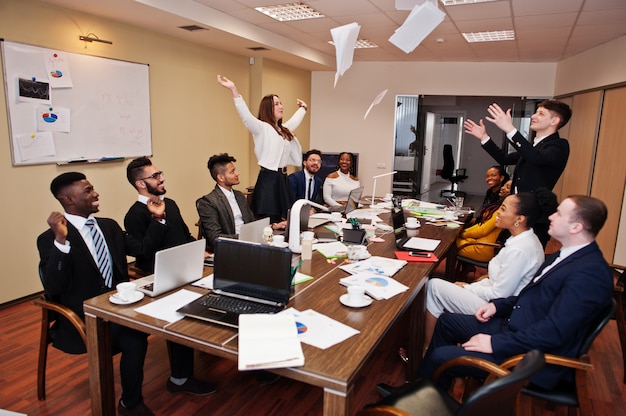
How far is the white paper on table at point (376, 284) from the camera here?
6.67 ft

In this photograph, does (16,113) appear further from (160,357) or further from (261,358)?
(261,358)

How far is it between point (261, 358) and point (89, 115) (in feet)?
11.4

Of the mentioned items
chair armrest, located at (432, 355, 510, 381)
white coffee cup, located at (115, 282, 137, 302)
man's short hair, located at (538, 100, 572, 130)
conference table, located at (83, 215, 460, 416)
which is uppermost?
man's short hair, located at (538, 100, 572, 130)

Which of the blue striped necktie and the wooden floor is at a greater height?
the blue striped necktie

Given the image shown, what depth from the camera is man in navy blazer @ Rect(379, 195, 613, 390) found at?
1715 millimetres

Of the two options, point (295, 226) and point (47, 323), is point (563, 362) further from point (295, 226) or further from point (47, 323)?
point (47, 323)

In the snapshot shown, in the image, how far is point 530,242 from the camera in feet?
7.71

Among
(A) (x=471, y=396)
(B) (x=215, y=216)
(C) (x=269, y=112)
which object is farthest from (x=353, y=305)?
(C) (x=269, y=112)

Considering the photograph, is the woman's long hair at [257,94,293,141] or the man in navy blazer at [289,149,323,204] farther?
the man in navy blazer at [289,149,323,204]

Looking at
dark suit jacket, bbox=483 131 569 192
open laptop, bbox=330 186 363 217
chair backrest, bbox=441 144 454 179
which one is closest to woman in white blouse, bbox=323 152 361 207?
open laptop, bbox=330 186 363 217

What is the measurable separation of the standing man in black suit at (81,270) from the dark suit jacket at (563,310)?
1737 mm

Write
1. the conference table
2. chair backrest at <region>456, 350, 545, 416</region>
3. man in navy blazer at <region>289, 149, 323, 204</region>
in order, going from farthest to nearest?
1. man in navy blazer at <region>289, 149, 323, 204</region>
2. the conference table
3. chair backrest at <region>456, 350, 545, 416</region>

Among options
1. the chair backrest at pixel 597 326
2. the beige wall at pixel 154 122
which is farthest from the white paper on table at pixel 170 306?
the beige wall at pixel 154 122

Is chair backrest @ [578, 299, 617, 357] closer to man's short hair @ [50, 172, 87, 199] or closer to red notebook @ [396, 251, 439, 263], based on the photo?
red notebook @ [396, 251, 439, 263]
